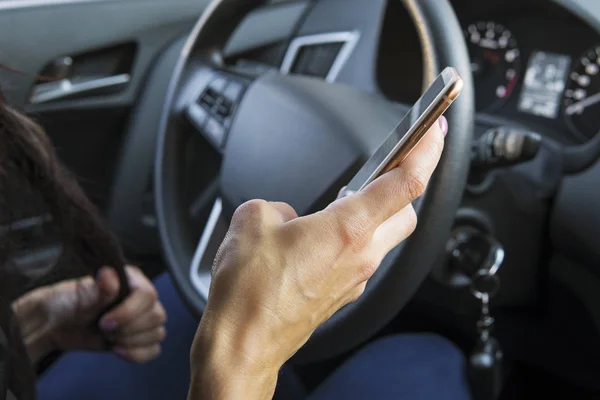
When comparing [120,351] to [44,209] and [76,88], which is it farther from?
[76,88]

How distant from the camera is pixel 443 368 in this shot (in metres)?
0.90

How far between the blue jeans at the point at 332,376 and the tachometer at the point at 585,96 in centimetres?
36

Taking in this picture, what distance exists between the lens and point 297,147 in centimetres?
79

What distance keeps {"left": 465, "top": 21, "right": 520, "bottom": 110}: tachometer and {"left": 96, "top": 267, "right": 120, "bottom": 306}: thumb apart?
1.98ft

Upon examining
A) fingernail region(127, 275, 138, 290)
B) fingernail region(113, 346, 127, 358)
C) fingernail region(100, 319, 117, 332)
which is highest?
fingernail region(127, 275, 138, 290)

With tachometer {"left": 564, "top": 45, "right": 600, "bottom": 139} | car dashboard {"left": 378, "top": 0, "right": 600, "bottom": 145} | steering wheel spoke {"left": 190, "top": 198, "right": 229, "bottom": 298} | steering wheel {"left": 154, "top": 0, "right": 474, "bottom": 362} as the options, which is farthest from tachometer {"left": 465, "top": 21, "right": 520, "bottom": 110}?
steering wheel spoke {"left": 190, "top": 198, "right": 229, "bottom": 298}

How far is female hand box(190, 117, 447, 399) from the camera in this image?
46cm

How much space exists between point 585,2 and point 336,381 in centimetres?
58

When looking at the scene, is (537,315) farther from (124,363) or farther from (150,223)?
(150,223)

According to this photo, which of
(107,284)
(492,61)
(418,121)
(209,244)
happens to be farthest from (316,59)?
(418,121)

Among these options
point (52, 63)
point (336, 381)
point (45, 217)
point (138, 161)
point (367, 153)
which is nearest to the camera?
point (367, 153)

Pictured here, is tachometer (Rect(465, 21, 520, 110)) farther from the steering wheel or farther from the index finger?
the index finger

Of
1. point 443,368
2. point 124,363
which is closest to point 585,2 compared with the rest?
point 443,368

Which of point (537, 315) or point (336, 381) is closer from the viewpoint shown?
point (336, 381)
